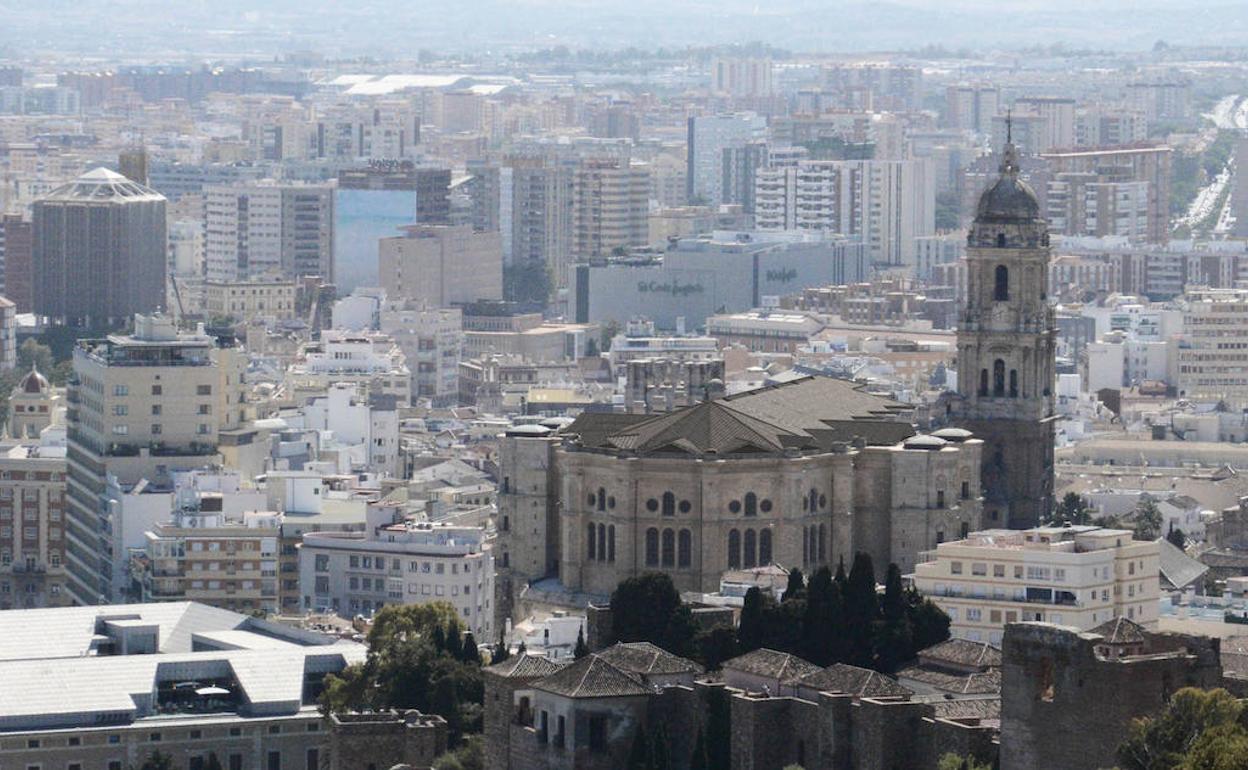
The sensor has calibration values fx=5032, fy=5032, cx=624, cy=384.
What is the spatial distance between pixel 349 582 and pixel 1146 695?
115 ft

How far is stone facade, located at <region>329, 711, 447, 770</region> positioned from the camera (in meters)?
72.2

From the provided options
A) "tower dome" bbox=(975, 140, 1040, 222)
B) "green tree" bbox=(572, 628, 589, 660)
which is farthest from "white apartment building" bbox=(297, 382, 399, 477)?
"green tree" bbox=(572, 628, 589, 660)

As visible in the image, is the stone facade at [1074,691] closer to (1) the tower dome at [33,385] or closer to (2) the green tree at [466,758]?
(2) the green tree at [466,758]

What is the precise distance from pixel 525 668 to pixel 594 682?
96.9 inches

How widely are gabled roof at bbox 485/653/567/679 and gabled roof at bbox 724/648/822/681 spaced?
2.56 m

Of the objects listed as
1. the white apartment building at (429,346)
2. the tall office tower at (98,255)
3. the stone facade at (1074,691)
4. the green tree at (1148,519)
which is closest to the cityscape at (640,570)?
the stone facade at (1074,691)

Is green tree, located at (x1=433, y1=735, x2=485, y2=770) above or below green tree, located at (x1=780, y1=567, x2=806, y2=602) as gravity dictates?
below

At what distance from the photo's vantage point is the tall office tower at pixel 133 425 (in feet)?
340

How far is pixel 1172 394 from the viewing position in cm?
15575

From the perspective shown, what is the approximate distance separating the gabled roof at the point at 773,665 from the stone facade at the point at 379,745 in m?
4.57

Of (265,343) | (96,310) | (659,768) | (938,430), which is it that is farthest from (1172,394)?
(659,768)

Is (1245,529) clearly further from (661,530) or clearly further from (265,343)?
(265,343)

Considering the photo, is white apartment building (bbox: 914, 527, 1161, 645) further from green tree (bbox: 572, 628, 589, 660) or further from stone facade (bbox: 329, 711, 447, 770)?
stone facade (bbox: 329, 711, 447, 770)

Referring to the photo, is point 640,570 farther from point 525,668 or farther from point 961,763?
point 961,763
